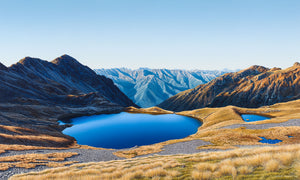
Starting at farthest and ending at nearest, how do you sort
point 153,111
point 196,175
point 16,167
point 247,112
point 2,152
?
point 153,111
point 247,112
point 2,152
point 16,167
point 196,175

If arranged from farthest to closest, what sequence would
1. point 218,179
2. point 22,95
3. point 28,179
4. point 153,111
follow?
point 153,111
point 22,95
point 28,179
point 218,179

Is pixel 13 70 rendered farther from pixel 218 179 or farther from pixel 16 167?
pixel 218 179

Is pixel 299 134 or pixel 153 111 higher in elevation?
pixel 153 111

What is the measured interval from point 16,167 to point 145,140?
5487 cm

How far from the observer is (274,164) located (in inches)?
405

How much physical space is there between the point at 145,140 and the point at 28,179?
2414 inches

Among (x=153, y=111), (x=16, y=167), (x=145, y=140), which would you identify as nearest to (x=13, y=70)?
(x=153, y=111)

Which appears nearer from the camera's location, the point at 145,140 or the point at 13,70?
the point at 145,140

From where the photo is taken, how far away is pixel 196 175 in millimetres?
10508

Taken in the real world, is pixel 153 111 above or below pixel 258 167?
above

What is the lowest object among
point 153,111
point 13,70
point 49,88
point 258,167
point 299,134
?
point 299,134

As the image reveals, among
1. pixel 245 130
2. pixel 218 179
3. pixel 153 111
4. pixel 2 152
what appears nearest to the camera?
pixel 218 179

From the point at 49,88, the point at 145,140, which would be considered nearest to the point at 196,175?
the point at 145,140

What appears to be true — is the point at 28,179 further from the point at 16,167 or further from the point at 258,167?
the point at 258,167
